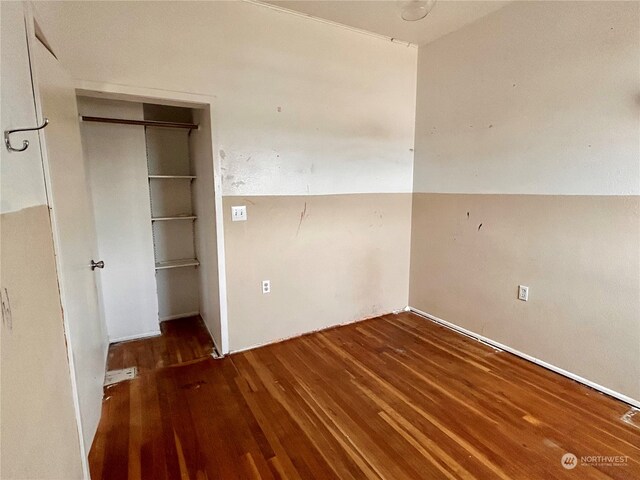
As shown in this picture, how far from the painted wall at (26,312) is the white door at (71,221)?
0.14 metres

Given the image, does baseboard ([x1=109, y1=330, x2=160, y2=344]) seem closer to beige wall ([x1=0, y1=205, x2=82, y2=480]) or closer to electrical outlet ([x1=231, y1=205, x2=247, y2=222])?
electrical outlet ([x1=231, y1=205, x2=247, y2=222])

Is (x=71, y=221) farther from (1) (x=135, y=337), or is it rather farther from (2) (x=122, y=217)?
(1) (x=135, y=337)

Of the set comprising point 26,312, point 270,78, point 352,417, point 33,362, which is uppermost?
point 270,78

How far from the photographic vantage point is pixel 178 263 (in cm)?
332

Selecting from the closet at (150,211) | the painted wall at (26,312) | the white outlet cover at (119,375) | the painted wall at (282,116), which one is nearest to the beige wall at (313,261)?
the painted wall at (282,116)

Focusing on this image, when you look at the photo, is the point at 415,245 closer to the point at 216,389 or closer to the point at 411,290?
the point at 411,290

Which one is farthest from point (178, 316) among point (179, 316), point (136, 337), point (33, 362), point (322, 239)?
point (33, 362)

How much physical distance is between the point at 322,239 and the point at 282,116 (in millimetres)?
1116

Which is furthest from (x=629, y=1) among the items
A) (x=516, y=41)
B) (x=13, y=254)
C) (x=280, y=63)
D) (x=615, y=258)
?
(x=13, y=254)

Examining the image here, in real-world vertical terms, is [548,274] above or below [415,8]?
below

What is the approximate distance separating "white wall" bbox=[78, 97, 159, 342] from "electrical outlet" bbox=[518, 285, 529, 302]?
318 cm

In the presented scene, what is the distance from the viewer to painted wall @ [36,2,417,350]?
2.09m

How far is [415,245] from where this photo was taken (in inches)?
139

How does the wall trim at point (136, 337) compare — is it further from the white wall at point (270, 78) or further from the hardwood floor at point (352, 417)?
the white wall at point (270, 78)
